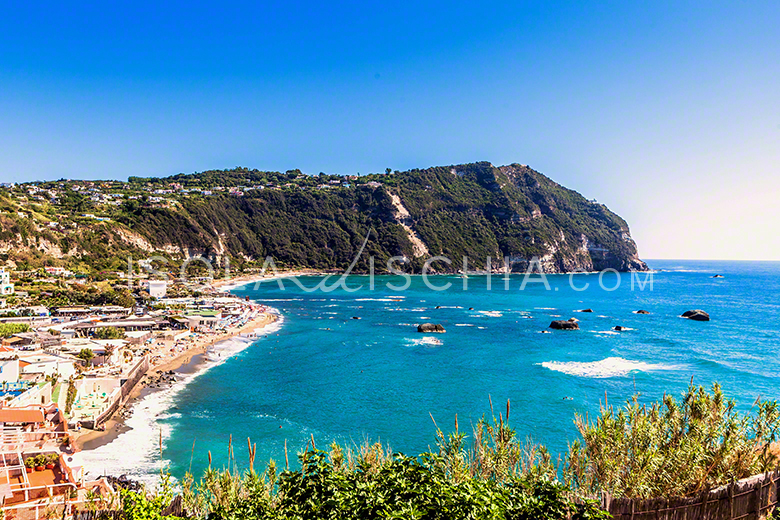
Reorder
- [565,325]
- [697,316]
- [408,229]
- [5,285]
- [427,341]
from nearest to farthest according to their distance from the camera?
[427,341]
[565,325]
[5,285]
[697,316]
[408,229]

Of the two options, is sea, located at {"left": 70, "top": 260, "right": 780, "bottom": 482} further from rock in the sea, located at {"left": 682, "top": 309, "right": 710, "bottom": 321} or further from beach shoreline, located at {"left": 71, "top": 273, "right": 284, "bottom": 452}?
rock in the sea, located at {"left": 682, "top": 309, "right": 710, "bottom": 321}

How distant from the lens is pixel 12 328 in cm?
4103

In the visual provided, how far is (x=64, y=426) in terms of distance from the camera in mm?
22969

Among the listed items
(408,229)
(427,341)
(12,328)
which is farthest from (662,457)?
(408,229)

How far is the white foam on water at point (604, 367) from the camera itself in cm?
3628

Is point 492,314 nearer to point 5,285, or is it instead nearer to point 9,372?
point 9,372

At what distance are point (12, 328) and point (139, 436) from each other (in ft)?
94.3

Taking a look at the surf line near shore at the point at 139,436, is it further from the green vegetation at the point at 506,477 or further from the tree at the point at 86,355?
the green vegetation at the point at 506,477

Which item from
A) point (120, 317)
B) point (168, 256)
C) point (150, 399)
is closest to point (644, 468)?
point (150, 399)

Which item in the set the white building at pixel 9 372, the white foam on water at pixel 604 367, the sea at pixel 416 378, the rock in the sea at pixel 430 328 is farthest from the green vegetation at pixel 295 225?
the white foam on water at pixel 604 367

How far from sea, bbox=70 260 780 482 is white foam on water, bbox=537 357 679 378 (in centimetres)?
16

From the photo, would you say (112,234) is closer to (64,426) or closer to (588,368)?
(64,426)

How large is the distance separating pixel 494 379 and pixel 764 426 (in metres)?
24.2

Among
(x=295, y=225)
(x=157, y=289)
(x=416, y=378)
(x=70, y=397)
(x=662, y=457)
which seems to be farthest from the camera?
(x=295, y=225)
